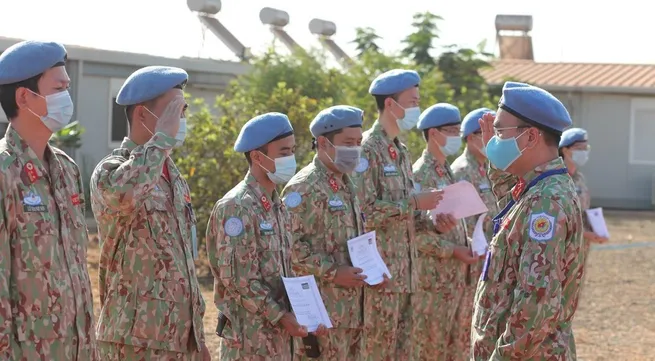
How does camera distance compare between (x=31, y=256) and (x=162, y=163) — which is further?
(x=162, y=163)

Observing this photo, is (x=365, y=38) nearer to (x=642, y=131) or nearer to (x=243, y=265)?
(x=642, y=131)

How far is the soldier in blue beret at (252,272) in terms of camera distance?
18.9 feet

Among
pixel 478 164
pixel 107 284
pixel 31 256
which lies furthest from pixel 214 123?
pixel 31 256

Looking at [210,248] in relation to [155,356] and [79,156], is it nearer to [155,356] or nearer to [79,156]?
[155,356]

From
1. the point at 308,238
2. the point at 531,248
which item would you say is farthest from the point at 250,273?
the point at 531,248

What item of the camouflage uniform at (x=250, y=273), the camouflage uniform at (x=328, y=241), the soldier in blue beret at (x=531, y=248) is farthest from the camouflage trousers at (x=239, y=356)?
the soldier in blue beret at (x=531, y=248)

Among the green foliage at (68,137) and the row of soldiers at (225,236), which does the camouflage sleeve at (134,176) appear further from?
the green foliage at (68,137)

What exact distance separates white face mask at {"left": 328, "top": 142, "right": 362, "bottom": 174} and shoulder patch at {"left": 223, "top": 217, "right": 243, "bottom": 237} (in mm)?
1340

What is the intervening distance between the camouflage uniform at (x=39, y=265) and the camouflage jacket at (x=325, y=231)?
2362 millimetres

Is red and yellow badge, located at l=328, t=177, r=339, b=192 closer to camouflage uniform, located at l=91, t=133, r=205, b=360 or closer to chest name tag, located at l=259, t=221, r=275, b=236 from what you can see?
chest name tag, located at l=259, t=221, r=275, b=236

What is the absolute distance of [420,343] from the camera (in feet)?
27.9

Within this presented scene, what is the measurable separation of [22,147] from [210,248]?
175cm

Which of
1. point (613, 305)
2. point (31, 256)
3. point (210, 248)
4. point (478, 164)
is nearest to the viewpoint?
point (31, 256)

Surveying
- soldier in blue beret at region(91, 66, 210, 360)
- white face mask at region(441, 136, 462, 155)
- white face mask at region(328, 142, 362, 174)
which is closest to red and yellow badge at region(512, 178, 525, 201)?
soldier in blue beret at region(91, 66, 210, 360)
